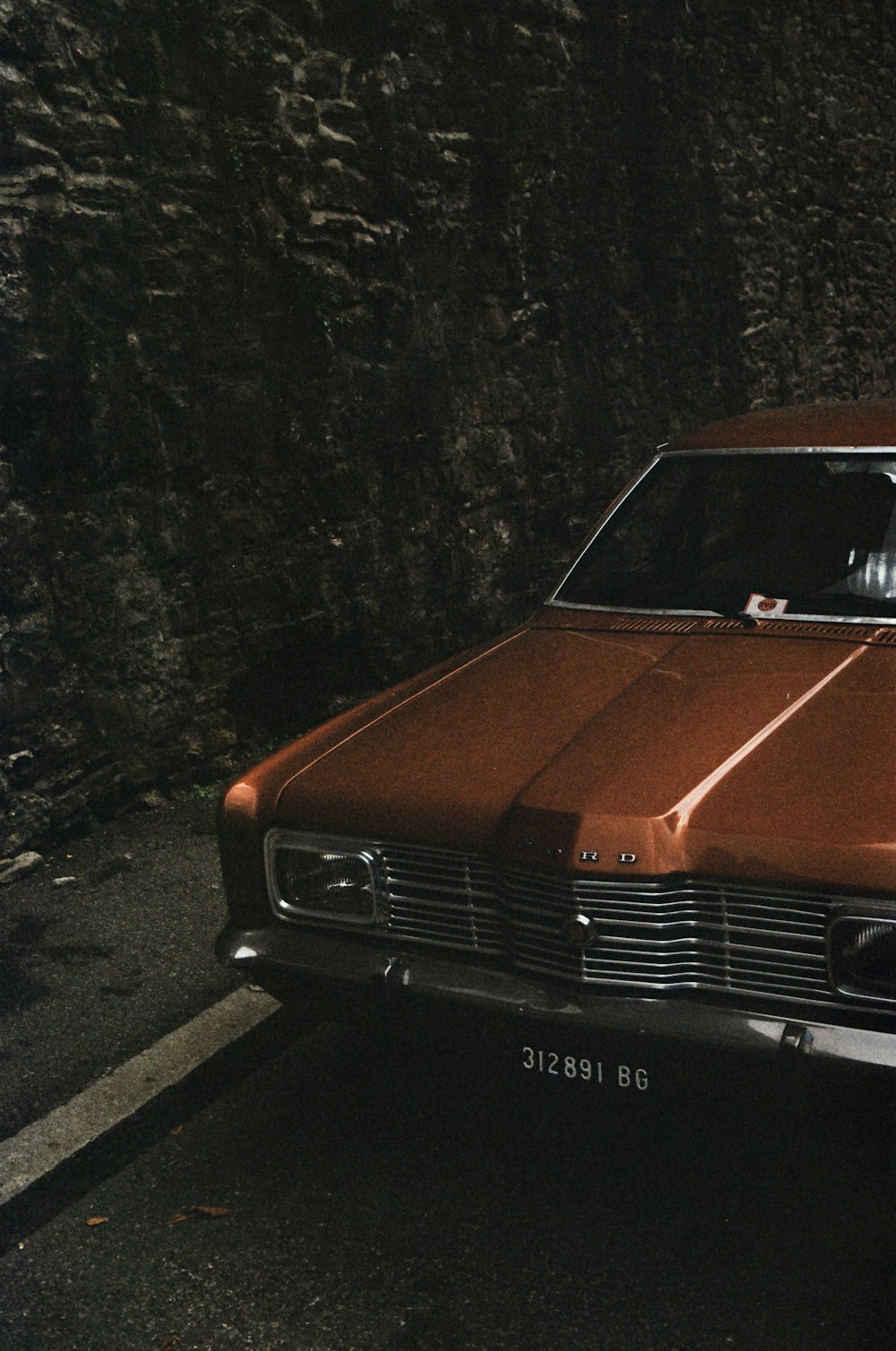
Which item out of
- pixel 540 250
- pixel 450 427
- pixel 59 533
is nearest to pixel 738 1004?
pixel 59 533

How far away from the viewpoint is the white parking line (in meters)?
3.56

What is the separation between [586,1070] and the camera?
2.96m

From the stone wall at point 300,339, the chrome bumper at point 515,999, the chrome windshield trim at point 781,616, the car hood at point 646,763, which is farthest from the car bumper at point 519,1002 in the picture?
the stone wall at point 300,339

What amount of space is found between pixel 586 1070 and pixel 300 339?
4.61 m

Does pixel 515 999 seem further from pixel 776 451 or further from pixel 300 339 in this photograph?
pixel 300 339

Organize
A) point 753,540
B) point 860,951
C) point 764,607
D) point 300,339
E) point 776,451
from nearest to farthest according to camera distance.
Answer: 1. point 860,951
2. point 764,607
3. point 753,540
4. point 776,451
5. point 300,339

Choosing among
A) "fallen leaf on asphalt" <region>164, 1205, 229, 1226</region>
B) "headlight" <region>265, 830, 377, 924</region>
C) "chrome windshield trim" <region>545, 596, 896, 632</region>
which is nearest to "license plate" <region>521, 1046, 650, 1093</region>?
"headlight" <region>265, 830, 377, 924</region>

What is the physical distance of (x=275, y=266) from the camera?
21.6 ft

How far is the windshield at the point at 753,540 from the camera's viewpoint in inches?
155

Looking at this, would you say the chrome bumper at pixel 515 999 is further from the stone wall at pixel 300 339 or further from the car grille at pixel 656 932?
the stone wall at pixel 300 339

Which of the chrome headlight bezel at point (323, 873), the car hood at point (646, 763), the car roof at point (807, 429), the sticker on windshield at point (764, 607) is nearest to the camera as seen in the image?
the car hood at point (646, 763)

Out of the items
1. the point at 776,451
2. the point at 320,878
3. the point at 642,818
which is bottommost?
the point at 320,878

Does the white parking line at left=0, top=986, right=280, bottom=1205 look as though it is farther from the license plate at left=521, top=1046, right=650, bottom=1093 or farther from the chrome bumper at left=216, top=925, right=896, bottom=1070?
the license plate at left=521, top=1046, right=650, bottom=1093

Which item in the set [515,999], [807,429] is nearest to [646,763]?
[515,999]
